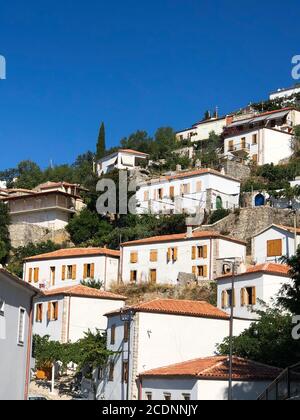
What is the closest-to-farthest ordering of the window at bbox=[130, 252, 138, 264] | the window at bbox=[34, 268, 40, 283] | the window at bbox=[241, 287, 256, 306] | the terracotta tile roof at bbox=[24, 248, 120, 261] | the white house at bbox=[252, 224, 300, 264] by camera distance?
1. the window at bbox=[241, 287, 256, 306]
2. the white house at bbox=[252, 224, 300, 264]
3. the window at bbox=[130, 252, 138, 264]
4. the terracotta tile roof at bbox=[24, 248, 120, 261]
5. the window at bbox=[34, 268, 40, 283]

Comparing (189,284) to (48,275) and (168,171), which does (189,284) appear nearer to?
(48,275)

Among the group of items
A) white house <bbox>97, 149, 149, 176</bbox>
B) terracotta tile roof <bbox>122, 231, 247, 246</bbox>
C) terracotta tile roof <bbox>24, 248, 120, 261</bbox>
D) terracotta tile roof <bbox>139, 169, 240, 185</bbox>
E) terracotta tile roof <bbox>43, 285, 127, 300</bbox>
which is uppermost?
white house <bbox>97, 149, 149, 176</bbox>

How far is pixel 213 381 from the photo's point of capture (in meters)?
35.3

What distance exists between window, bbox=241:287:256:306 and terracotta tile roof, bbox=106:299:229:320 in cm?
330

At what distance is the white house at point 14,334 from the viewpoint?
26.9 m

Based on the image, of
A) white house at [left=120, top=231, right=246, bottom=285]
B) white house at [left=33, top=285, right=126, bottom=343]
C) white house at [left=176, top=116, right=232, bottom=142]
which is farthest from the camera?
white house at [left=176, top=116, right=232, bottom=142]

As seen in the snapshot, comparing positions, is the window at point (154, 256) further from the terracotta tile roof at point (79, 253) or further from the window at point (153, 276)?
the terracotta tile roof at point (79, 253)

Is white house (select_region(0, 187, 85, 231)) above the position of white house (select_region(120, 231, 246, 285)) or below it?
above

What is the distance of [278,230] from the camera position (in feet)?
189

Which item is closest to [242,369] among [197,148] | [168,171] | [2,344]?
[2,344]

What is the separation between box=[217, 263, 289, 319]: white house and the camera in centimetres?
4828

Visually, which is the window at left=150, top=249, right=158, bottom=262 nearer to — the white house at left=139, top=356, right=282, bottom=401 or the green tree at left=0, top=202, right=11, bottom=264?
the green tree at left=0, top=202, right=11, bottom=264

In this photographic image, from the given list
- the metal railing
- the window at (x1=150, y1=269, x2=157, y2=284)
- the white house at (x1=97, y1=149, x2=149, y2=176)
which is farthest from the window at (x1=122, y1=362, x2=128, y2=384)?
the white house at (x1=97, y1=149, x2=149, y2=176)

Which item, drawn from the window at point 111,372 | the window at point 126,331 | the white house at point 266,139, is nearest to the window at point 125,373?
the window at point 126,331
